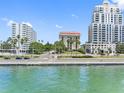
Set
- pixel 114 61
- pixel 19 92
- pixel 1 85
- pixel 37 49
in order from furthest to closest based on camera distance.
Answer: pixel 37 49
pixel 114 61
pixel 1 85
pixel 19 92

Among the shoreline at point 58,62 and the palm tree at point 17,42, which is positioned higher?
the palm tree at point 17,42

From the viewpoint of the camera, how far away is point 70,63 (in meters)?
89.9

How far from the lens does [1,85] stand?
45.3 m

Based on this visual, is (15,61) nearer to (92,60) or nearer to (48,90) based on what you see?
(92,60)

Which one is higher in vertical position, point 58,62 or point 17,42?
point 17,42

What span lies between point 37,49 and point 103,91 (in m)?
133

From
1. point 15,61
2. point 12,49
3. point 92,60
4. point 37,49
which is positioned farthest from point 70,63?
→ point 12,49

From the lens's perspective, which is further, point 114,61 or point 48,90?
point 114,61

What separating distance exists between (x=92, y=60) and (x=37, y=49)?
79.5 m

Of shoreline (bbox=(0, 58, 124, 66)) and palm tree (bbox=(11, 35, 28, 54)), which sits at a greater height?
palm tree (bbox=(11, 35, 28, 54))

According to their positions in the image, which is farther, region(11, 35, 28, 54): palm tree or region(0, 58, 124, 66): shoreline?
region(11, 35, 28, 54): palm tree

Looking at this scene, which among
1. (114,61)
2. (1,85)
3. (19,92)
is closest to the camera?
(19,92)

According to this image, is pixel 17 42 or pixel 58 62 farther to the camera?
pixel 17 42

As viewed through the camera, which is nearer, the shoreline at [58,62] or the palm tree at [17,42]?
the shoreline at [58,62]
